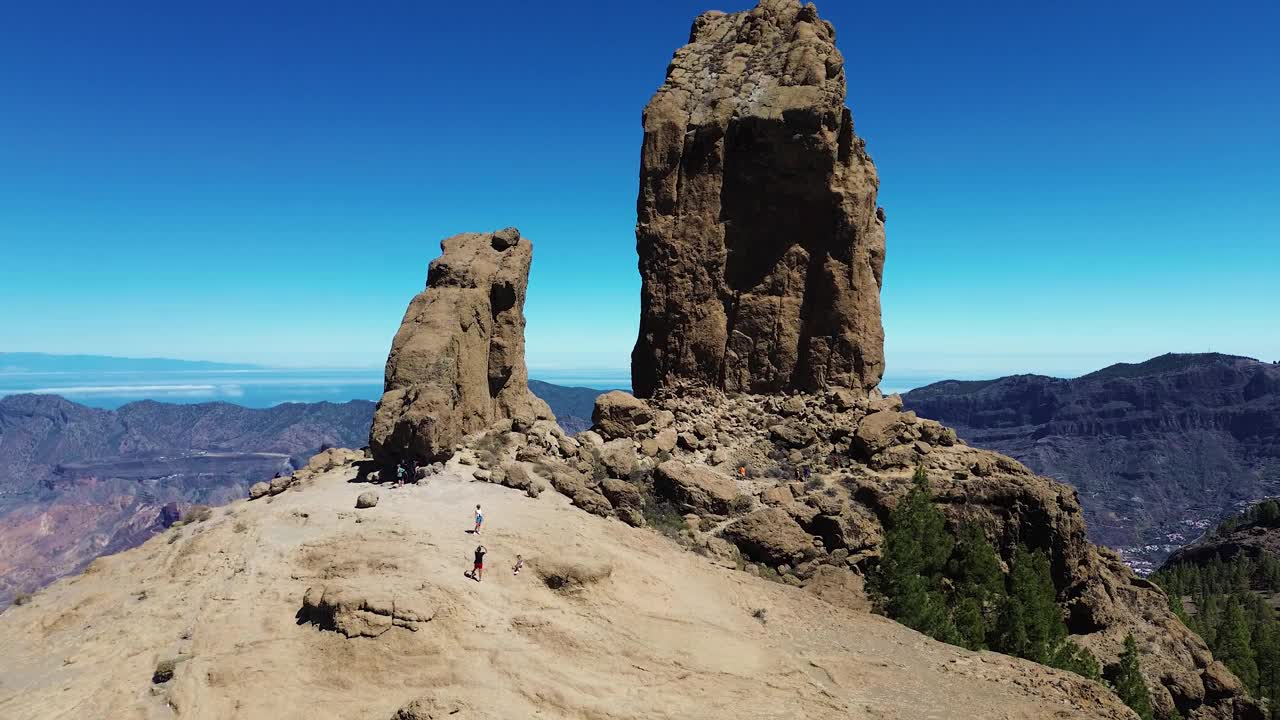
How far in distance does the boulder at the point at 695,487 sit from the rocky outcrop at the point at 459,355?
7099 mm

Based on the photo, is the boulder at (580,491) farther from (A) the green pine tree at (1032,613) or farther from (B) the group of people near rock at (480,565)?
(A) the green pine tree at (1032,613)

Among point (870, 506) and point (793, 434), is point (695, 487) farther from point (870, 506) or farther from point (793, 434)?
point (870, 506)

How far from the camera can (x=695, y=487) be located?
2888 centimetres

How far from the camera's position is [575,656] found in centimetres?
1623

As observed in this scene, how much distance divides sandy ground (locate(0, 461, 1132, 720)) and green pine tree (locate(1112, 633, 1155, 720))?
8.32 meters

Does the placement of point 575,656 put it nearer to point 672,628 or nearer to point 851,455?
point 672,628

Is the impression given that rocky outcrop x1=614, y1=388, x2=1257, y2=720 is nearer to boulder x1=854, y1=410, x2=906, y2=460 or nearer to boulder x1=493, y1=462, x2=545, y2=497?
boulder x1=854, y1=410, x2=906, y2=460

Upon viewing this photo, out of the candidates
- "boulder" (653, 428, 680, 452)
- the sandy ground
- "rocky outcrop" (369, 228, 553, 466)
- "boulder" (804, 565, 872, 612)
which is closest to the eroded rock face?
"boulder" (653, 428, 680, 452)

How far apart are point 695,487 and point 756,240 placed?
1309 cm

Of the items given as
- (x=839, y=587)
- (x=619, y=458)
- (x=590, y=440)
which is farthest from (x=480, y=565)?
(x=590, y=440)

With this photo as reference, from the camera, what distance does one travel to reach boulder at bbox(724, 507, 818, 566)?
26.7 metres

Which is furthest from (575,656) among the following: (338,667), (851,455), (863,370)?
(863,370)

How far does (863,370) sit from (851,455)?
14.7 feet

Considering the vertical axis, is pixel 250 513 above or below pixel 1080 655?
above
